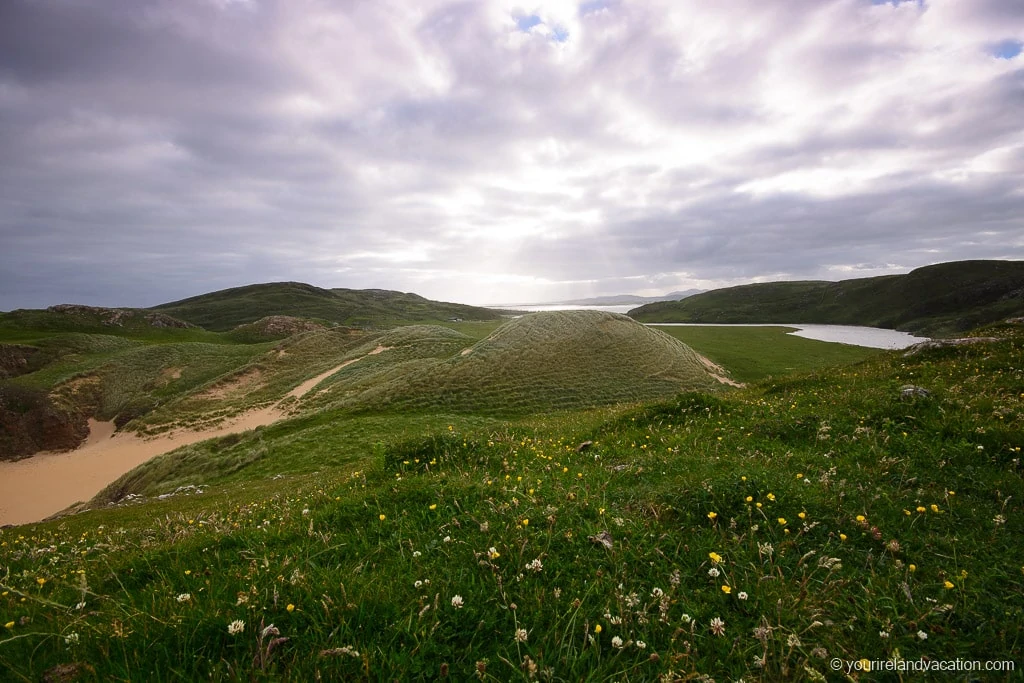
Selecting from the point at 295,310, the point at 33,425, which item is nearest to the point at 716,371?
the point at 33,425

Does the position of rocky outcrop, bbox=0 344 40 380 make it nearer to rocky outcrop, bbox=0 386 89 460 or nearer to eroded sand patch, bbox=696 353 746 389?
rocky outcrop, bbox=0 386 89 460

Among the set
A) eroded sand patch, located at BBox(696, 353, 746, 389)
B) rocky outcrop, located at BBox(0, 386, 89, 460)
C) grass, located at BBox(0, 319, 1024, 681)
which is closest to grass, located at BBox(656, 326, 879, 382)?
eroded sand patch, located at BBox(696, 353, 746, 389)

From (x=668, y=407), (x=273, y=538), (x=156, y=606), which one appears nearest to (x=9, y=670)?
(x=156, y=606)

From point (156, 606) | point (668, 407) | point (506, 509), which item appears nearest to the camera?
point (156, 606)

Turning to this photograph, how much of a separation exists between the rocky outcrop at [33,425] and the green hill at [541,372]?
2093 centimetres

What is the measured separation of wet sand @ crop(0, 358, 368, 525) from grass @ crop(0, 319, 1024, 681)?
2752 cm

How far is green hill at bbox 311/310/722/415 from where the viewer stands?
31125 mm

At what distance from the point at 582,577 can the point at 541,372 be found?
3070cm

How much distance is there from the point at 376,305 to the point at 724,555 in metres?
201

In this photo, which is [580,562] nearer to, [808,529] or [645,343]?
[808,529]

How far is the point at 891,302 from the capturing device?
121m

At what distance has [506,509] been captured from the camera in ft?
16.8

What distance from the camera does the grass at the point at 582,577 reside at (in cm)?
296

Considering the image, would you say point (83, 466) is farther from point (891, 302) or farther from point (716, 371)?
point (891, 302)
